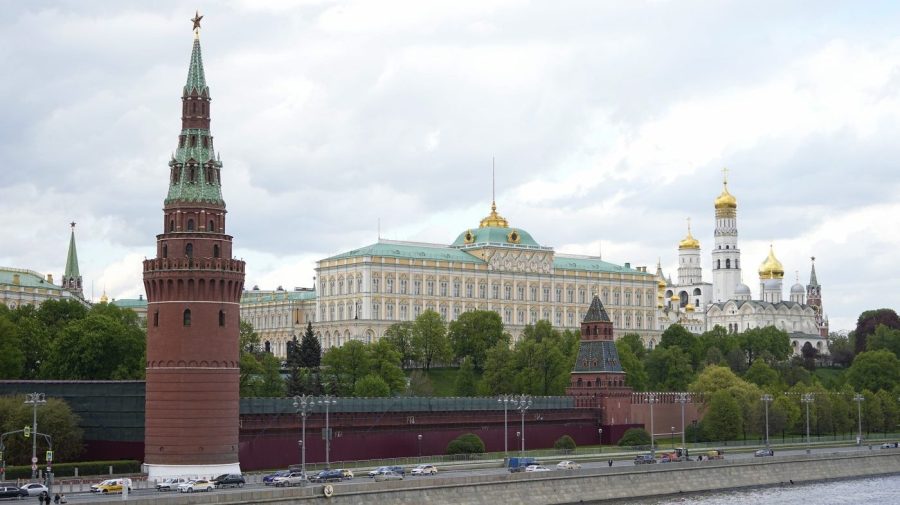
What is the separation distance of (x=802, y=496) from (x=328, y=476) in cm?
3416

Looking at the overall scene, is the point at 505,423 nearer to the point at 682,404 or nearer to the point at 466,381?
the point at 682,404

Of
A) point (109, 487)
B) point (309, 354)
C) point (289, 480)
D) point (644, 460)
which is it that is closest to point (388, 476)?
point (289, 480)

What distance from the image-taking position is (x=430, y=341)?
17788 cm

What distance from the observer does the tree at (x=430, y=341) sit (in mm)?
177375

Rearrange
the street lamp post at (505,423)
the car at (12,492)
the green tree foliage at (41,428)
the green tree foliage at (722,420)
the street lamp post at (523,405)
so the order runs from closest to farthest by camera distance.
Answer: the car at (12,492) < the green tree foliage at (41,428) < the street lamp post at (523,405) < the street lamp post at (505,423) < the green tree foliage at (722,420)

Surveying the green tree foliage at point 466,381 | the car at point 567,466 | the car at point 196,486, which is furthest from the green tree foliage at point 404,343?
the car at point 196,486

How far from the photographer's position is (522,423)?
115m

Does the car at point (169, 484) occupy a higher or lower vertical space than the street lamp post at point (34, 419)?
lower

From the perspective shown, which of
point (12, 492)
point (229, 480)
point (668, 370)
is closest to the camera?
point (12, 492)

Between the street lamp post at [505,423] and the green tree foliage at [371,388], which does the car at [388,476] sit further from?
the green tree foliage at [371,388]

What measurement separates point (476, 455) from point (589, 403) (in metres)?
22.5

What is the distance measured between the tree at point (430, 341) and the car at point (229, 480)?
91286 mm

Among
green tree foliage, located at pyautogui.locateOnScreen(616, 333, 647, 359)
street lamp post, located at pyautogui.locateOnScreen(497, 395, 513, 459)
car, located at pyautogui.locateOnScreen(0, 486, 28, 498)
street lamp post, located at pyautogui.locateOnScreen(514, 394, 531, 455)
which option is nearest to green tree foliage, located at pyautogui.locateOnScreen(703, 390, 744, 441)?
street lamp post, located at pyautogui.locateOnScreen(514, 394, 531, 455)

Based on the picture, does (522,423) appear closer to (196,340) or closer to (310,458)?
(310,458)
